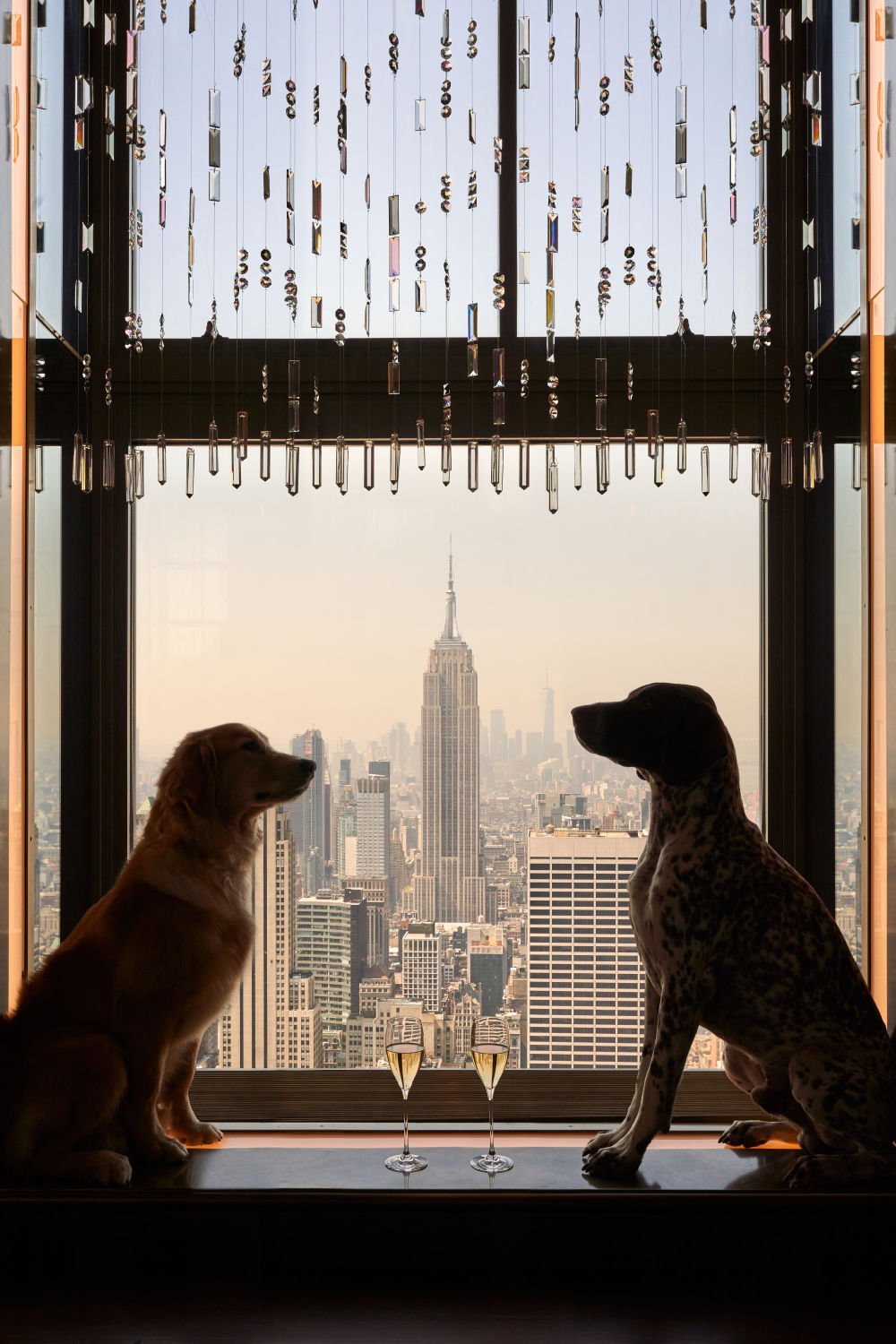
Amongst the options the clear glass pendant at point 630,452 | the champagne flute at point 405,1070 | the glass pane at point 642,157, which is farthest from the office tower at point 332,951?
the glass pane at point 642,157

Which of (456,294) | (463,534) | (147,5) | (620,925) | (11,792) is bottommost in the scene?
(620,925)

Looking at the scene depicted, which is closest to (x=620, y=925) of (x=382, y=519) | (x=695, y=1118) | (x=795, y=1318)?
(x=695, y=1118)

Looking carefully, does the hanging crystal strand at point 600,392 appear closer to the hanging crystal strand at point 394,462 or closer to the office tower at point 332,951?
the hanging crystal strand at point 394,462

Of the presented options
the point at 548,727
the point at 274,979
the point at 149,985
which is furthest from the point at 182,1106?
the point at 548,727

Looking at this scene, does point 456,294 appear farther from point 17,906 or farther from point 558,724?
point 17,906

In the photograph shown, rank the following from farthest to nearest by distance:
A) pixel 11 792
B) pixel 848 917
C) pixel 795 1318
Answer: pixel 848 917, pixel 11 792, pixel 795 1318

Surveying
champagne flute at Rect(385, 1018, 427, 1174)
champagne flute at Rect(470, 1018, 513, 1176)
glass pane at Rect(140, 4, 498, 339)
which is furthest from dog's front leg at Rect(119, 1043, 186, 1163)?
glass pane at Rect(140, 4, 498, 339)

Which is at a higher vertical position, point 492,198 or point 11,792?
point 492,198

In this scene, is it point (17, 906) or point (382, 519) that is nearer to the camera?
point (17, 906)
